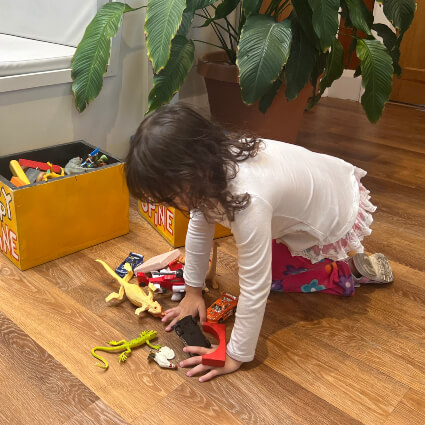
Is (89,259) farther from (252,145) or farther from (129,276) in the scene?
(252,145)

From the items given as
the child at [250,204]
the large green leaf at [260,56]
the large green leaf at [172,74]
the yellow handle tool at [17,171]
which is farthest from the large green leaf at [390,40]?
the yellow handle tool at [17,171]

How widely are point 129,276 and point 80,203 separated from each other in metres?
0.25

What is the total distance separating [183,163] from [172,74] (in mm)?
853

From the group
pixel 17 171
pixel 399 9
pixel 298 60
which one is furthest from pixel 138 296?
pixel 399 9

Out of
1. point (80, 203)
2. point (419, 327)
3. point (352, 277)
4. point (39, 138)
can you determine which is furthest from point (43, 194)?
point (419, 327)

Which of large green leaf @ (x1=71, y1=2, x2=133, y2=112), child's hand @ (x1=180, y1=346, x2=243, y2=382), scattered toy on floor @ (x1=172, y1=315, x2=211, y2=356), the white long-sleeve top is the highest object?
large green leaf @ (x1=71, y1=2, x2=133, y2=112)

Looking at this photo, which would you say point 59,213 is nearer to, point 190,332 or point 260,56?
point 190,332

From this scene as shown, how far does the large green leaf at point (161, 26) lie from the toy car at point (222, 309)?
715 mm

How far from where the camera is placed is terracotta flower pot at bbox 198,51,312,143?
1.93 m

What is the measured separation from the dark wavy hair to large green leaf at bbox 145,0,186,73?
2.11 ft

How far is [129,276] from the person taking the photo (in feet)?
4.30

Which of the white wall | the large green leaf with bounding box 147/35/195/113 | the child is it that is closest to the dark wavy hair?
the child

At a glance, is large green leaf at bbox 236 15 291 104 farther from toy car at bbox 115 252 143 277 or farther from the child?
toy car at bbox 115 252 143 277

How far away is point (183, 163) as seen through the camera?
0.89m
